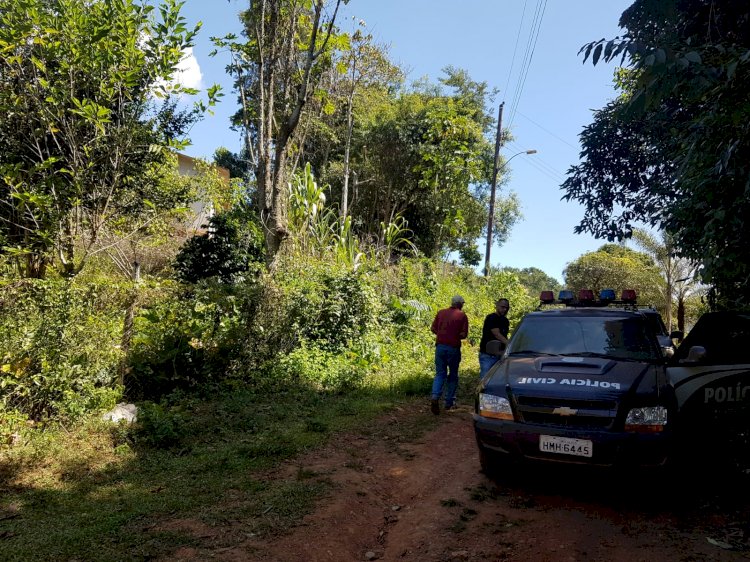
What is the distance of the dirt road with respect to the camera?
3.82 metres

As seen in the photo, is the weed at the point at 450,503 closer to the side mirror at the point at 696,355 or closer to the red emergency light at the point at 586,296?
the side mirror at the point at 696,355

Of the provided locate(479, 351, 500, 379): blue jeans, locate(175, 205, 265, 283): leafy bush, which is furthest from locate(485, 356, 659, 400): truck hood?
locate(175, 205, 265, 283): leafy bush

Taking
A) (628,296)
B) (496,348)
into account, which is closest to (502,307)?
(628,296)

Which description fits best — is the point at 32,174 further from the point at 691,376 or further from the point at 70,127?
the point at 691,376

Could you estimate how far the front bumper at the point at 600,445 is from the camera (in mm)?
4281

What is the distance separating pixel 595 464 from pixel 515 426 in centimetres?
69

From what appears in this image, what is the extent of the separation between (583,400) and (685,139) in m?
3.68

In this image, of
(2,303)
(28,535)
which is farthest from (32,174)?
(28,535)

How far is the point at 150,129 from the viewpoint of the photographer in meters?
8.36

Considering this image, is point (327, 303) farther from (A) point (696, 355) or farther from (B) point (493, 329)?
(A) point (696, 355)

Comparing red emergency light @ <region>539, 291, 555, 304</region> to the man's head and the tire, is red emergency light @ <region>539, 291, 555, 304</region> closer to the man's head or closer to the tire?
the man's head

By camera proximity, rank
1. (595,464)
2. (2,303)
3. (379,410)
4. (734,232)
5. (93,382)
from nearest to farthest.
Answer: (595,464) < (734,232) < (2,303) < (93,382) < (379,410)

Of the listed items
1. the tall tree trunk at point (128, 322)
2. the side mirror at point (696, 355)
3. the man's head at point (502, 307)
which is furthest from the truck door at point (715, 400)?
the tall tree trunk at point (128, 322)

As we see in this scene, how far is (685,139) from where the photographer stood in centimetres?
618
